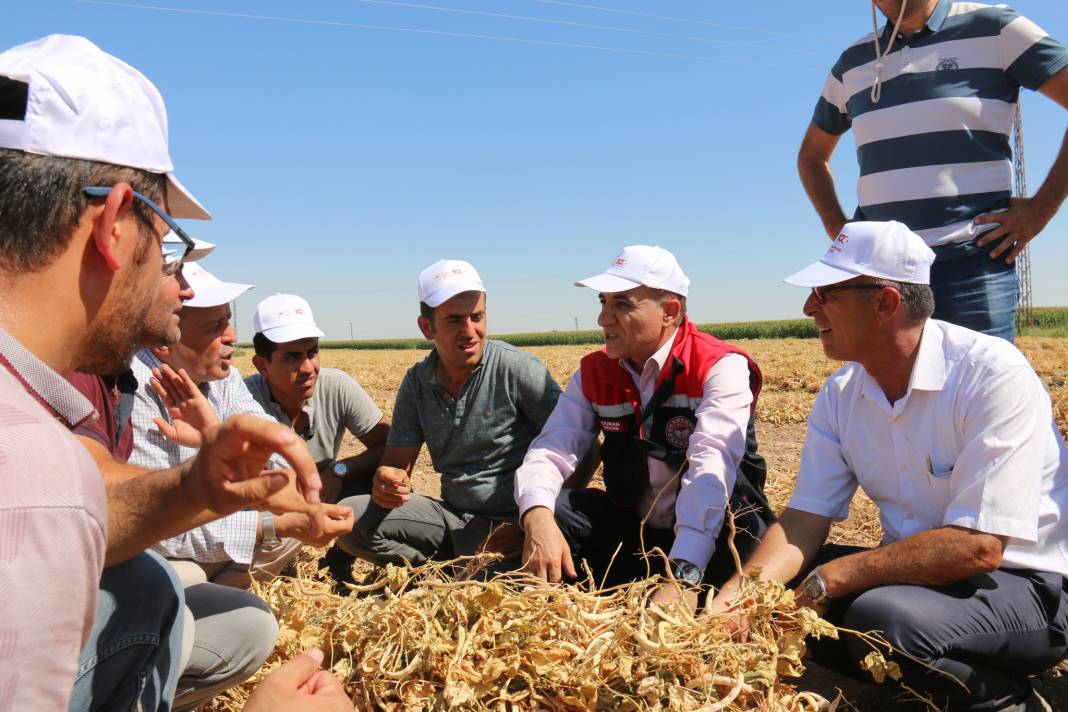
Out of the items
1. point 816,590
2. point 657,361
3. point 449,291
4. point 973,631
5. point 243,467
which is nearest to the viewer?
point 243,467

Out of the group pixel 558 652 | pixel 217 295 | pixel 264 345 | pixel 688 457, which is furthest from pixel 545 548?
pixel 264 345

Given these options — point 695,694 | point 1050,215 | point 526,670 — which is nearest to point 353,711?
point 526,670

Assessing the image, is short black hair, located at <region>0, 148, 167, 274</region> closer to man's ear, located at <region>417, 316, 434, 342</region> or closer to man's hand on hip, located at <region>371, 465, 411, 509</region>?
man's hand on hip, located at <region>371, 465, 411, 509</region>

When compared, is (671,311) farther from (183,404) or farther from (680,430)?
(183,404)

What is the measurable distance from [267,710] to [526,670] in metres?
0.86

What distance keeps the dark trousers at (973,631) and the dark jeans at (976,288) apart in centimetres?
107

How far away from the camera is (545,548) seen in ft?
10.9

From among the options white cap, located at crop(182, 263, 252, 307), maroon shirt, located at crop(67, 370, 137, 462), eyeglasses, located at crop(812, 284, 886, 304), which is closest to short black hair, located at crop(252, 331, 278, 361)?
white cap, located at crop(182, 263, 252, 307)

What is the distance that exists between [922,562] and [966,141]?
5.96ft

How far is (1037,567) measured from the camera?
2.72 m

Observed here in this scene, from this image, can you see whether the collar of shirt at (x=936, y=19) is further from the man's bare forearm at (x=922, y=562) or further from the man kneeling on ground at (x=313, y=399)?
the man kneeling on ground at (x=313, y=399)

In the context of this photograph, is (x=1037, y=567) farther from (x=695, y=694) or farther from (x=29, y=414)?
(x=29, y=414)

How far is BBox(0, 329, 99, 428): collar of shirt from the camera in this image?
4.07ft

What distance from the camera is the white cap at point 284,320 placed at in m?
4.20
